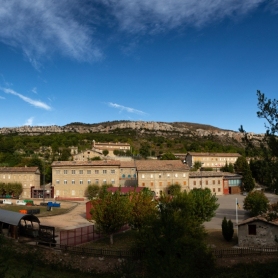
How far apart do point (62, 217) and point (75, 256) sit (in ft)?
63.7

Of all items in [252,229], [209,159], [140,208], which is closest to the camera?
[252,229]

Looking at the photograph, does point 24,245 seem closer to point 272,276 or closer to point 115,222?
point 115,222

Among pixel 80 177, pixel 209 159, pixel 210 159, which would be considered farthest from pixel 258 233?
pixel 210 159

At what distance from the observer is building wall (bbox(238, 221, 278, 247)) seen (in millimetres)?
26516

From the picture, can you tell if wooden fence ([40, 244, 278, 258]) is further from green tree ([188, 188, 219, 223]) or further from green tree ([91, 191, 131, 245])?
green tree ([188, 188, 219, 223])

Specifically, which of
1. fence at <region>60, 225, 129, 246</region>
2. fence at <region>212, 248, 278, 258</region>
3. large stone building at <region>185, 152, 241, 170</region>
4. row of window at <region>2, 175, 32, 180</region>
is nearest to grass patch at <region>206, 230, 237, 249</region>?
fence at <region>212, 248, 278, 258</region>

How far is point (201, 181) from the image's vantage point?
231 feet

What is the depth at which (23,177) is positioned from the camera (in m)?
70.2

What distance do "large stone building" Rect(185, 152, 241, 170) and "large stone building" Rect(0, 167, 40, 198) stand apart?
5134 cm

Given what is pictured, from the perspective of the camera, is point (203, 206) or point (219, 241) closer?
point (219, 241)

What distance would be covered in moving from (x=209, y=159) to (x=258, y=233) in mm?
78230

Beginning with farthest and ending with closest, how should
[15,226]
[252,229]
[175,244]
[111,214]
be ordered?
[15,226] → [111,214] → [252,229] → [175,244]

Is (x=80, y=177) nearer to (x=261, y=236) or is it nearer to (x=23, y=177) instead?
(x=23, y=177)

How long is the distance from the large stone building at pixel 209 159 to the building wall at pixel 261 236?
72.1m
